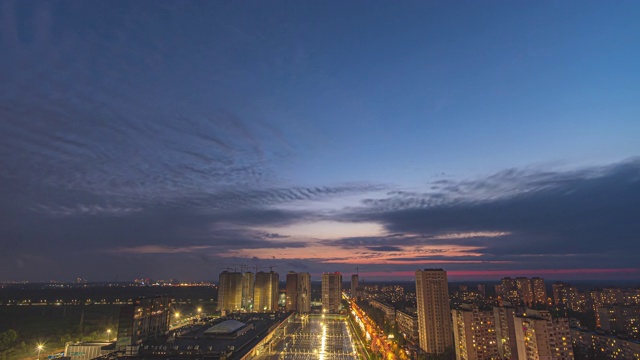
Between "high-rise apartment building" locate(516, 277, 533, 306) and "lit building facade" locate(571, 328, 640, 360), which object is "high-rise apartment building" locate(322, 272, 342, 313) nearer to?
"high-rise apartment building" locate(516, 277, 533, 306)

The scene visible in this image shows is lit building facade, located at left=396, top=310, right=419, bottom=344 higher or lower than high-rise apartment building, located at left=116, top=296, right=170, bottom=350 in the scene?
lower

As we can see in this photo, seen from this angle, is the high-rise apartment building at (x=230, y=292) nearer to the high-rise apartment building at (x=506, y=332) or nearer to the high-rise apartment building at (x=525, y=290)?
the high-rise apartment building at (x=506, y=332)

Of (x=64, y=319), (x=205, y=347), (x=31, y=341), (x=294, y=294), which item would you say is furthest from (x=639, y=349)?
(x=64, y=319)

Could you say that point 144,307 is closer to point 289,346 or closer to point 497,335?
point 289,346

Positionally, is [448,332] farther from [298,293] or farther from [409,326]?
[298,293]

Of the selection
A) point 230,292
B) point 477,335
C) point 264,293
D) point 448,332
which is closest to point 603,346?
point 477,335

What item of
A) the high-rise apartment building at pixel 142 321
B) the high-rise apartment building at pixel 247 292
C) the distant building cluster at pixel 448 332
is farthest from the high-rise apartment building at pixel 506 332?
the high-rise apartment building at pixel 247 292

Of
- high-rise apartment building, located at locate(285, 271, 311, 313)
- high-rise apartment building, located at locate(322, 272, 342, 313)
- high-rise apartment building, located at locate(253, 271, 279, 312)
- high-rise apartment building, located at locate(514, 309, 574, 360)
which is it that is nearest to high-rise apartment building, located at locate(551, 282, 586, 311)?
high-rise apartment building, located at locate(322, 272, 342, 313)
